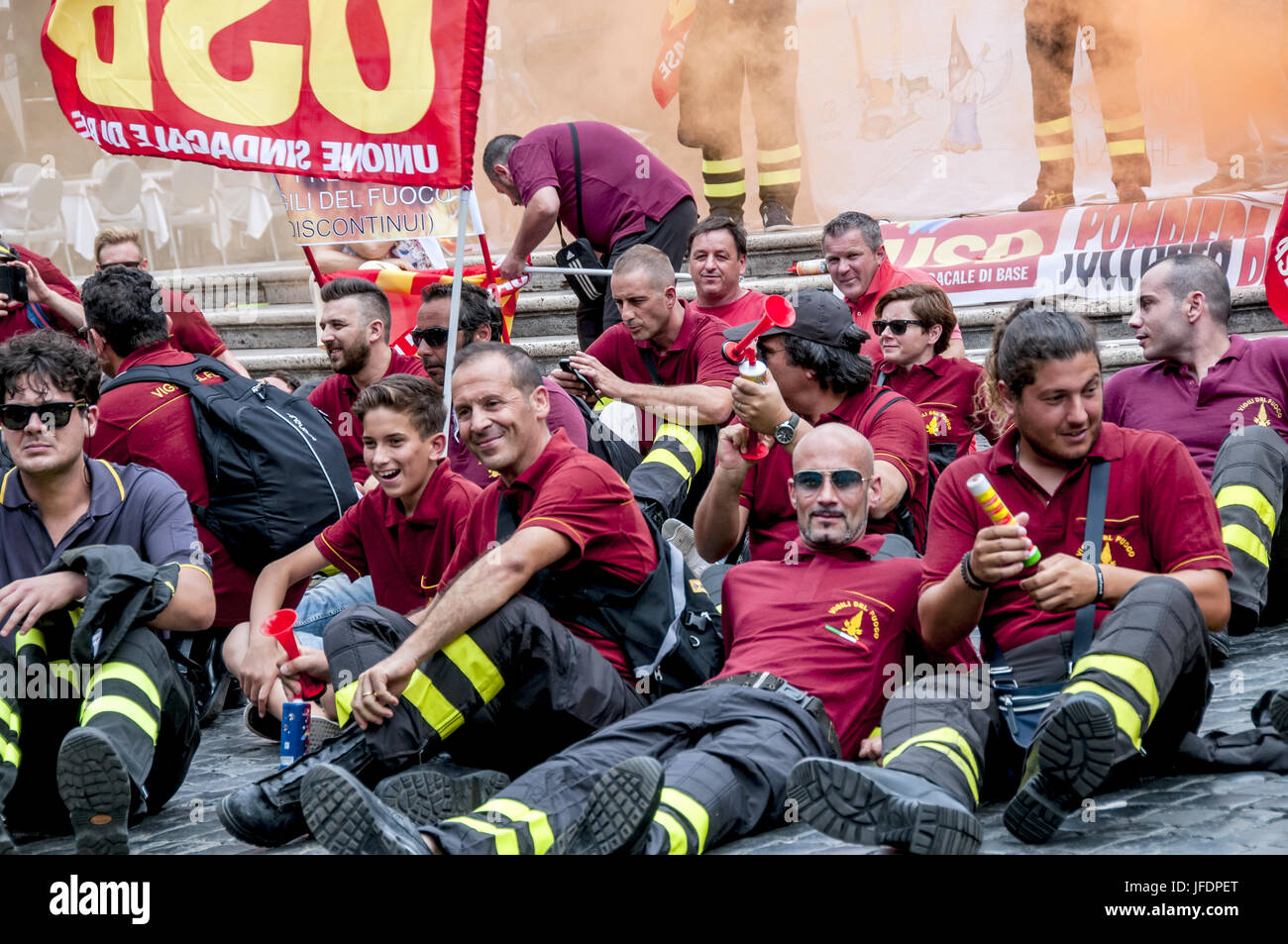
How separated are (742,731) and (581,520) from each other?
0.76m

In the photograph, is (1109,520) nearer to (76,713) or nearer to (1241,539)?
(1241,539)

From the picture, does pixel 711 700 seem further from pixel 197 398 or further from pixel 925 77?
pixel 925 77

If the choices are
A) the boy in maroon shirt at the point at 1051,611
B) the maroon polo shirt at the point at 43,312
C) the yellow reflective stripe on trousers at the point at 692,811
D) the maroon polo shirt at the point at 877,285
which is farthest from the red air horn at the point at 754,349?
the maroon polo shirt at the point at 43,312

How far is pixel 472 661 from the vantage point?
11.4ft

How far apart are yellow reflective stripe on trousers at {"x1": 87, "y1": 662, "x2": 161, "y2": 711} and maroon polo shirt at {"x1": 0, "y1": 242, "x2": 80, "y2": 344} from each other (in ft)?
10.8

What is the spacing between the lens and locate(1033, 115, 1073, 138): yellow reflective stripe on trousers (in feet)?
32.1

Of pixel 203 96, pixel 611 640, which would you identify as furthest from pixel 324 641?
pixel 203 96

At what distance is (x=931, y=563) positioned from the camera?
3.55 meters

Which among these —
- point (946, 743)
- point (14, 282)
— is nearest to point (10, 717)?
point (946, 743)

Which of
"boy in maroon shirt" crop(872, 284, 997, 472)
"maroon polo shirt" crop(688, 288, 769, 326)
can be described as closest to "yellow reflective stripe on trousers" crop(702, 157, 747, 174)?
"maroon polo shirt" crop(688, 288, 769, 326)

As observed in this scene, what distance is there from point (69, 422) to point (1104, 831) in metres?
3.11

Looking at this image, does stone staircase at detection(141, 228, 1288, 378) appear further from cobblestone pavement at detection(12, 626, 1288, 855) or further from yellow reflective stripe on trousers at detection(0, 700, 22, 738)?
yellow reflective stripe on trousers at detection(0, 700, 22, 738)

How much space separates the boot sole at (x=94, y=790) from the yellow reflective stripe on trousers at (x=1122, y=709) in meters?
2.22

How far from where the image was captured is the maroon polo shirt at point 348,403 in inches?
242
